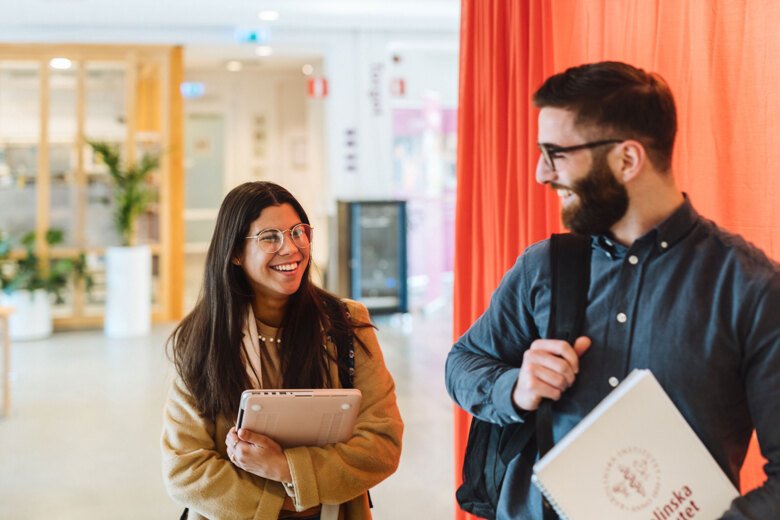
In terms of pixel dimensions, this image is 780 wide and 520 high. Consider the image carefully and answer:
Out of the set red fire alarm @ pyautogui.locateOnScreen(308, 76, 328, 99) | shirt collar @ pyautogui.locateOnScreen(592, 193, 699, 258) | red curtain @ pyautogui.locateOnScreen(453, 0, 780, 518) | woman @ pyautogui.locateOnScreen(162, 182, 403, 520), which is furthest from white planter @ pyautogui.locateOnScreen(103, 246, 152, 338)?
shirt collar @ pyautogui.locateOnScreen(592, 193, 699, 258)

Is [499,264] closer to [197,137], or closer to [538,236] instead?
[538,236]

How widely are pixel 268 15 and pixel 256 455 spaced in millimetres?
7144

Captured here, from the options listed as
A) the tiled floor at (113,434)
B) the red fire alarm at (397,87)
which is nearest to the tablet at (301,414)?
the tiled floor at (113,434)

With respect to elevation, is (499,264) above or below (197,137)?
below

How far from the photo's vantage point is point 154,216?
28.9 ft

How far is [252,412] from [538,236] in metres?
0.97

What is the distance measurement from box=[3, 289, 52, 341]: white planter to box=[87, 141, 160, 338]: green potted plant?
63 cm

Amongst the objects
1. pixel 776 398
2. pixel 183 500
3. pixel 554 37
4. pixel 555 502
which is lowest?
pixel 183 500

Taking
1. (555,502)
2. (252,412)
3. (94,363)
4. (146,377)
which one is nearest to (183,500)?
(252,412)

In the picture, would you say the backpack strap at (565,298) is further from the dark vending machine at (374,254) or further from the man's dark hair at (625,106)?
the dark vending machine at (374,254)

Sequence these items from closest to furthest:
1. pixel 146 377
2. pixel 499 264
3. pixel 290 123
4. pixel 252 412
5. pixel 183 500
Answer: pixel 252 412 < pixel 183 500 < pixel 499 264 < pixel 146 377 < pixel 290 123

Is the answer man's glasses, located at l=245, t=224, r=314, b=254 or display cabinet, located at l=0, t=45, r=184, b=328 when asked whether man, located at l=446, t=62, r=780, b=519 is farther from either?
display cabinet, located at l=0, t=45, r=184, b=328

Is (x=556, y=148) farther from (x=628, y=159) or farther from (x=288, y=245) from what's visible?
(x=288, y=245)

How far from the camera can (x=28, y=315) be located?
7922 millimetres
